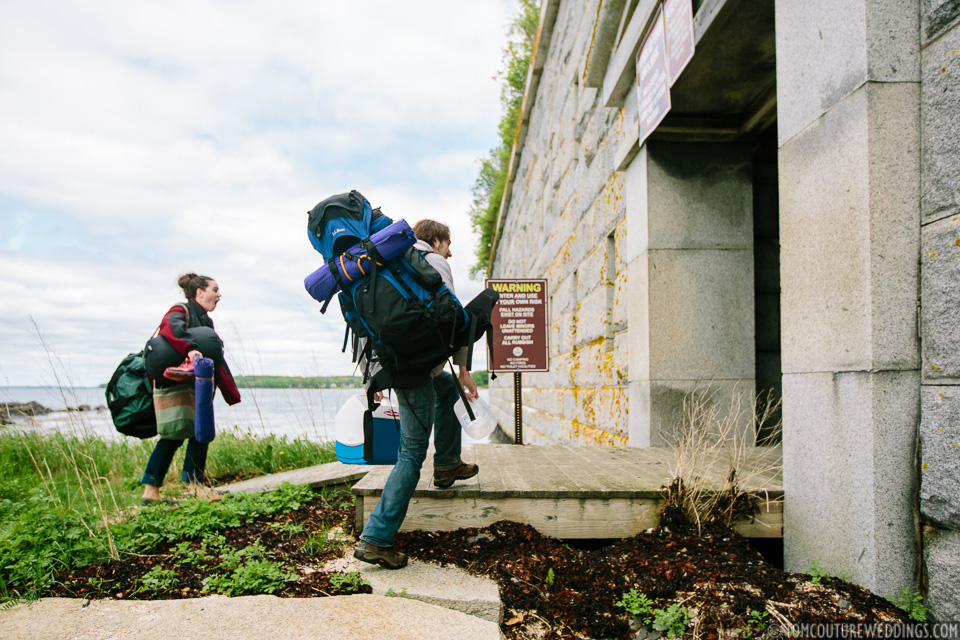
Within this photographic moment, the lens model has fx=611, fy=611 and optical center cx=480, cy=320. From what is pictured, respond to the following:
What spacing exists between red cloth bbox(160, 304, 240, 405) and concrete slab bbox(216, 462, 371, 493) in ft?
2.36

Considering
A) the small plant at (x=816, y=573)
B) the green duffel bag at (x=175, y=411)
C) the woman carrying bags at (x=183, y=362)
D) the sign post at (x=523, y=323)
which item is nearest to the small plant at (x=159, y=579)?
the woman carrying bags at (x=183, y=362)

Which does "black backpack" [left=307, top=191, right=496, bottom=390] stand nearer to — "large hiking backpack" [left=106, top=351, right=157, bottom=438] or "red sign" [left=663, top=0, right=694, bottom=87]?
"red sign" [left=663, top=0, right=694, bottom=87]

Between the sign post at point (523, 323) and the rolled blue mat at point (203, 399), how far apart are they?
251cm

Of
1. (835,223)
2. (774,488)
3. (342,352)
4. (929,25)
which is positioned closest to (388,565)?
(342,352)

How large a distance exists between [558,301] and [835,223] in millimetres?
5443

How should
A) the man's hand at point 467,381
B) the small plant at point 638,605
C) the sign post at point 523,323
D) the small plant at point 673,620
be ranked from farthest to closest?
1. the sign post at point 523,323
2. the man's hand at point 467,381
3. the small plant at point 638,605
4. the small plant at point 673,620

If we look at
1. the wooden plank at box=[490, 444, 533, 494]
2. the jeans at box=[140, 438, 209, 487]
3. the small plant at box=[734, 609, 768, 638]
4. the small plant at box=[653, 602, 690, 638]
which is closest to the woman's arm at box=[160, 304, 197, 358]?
the jeans at box=[140, 438, 209, 487]

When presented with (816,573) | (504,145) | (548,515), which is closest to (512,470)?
(548,515)

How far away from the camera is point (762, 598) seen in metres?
2.26

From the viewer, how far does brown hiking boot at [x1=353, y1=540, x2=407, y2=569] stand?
9.12 feet

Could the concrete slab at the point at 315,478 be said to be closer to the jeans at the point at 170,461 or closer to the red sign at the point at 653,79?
the jeans at the point at 170,461

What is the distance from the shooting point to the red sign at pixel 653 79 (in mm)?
3799

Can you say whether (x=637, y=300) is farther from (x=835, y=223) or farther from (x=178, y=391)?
(x=178, y=391)

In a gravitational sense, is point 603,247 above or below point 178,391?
above
